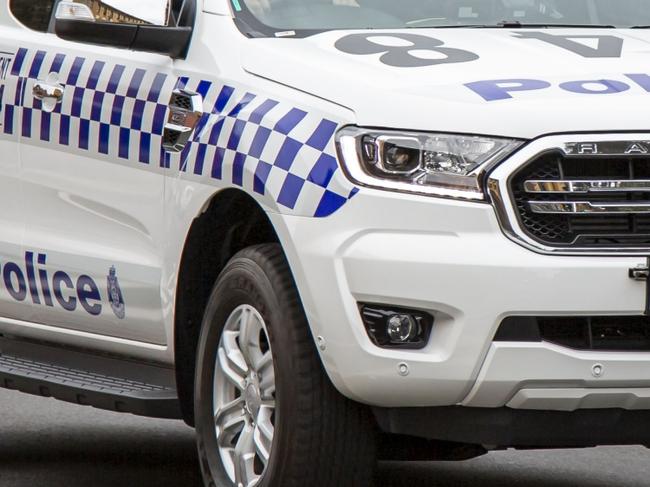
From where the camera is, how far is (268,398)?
185 inches

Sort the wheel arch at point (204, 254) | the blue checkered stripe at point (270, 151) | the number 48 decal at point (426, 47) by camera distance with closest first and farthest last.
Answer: the blue checkered stripe at point (270, 151) < the number 48 decal at point (426, 47) < the wheel arch at point (204, 254)

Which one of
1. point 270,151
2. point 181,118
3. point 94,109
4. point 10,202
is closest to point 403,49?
point 270,151

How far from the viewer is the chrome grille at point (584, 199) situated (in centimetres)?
429

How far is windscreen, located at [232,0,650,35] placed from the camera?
5.19m

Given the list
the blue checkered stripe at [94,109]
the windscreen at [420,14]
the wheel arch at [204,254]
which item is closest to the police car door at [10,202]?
the blue checkered stripe at [94,109]

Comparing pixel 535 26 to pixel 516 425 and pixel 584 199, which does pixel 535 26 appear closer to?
pixel 584 199

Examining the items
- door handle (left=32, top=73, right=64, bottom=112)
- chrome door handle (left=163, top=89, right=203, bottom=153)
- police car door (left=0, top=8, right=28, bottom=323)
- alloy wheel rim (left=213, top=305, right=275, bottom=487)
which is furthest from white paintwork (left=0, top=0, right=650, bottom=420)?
police car door (left=0, top=8, right=28, bottom=323)

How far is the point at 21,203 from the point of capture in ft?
19.8

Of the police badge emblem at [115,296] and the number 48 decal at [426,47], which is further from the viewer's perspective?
the police badge emblem at [115,296]

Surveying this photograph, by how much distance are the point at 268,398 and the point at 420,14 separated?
130cm

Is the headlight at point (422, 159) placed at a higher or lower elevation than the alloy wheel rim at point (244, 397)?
higher

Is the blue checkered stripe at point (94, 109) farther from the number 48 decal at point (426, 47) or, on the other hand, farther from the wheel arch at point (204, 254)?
the number 48 decal at point (426, 47)

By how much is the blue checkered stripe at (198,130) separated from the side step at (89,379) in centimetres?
66

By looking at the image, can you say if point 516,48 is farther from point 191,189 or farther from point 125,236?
point 125,236
